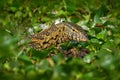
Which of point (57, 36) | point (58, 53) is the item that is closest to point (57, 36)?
point (57, 36)

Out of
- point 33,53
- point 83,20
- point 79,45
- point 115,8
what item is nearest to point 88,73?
point 33,53

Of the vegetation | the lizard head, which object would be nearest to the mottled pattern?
the lizard head

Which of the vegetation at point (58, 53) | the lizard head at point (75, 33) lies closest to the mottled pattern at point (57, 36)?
the lizard head at point (75, 33)

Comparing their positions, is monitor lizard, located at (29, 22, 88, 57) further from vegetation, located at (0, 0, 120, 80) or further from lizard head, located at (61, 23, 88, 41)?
vegetation, located at (0, 0, 120, 80)

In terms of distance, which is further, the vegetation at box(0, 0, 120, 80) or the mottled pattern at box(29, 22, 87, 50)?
the mottled pattern at box(29, 22, 87, 50)

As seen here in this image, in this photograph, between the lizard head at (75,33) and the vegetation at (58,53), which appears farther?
the lizard head at (75,33)

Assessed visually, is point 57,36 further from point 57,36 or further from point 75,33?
point 75,33

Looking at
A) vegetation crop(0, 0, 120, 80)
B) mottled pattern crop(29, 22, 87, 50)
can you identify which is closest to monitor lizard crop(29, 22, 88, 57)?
mottled pattern crop(29, 22, 87, 50)

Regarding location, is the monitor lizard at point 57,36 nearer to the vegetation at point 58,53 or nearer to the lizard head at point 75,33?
the lizard head at point 75,33
